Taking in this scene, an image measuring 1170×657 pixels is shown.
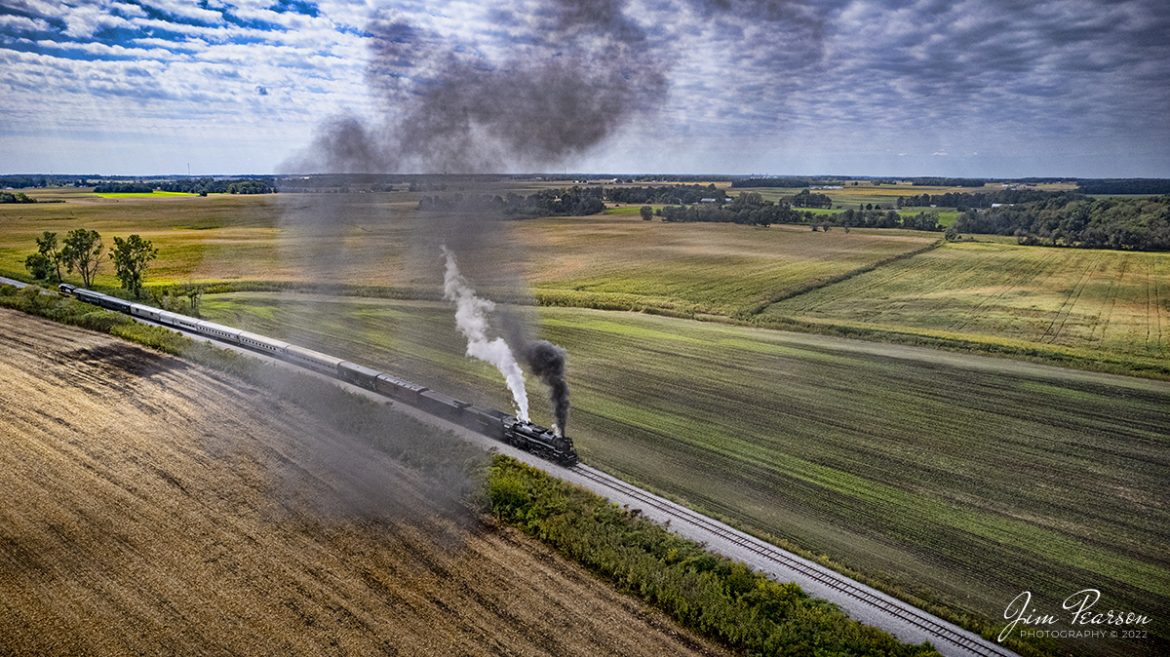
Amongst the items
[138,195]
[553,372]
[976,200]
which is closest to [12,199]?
[138,195]

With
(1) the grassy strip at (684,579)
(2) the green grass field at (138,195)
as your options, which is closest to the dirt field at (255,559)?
(1) the grassy strip at (684,579)

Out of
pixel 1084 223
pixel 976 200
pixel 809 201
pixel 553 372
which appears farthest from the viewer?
pixel 976 200

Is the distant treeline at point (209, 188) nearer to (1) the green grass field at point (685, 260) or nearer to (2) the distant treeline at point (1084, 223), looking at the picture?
(1) the green grass field at point (685, 260)

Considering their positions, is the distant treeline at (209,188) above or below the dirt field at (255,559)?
above

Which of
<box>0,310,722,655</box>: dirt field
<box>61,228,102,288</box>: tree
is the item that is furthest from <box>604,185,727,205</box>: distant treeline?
<box>0,310,722,655</box>: dirt field

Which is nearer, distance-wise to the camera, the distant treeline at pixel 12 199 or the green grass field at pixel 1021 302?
the green grass field at pixel 1021 302

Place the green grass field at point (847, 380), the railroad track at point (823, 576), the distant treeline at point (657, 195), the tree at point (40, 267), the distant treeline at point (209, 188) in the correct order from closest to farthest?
the railroad track at point (823, 576) < the green grass field at point (847, 380) < the tree at point (40, 267) < the distant treeline at point (209, 188) < the distant treeline at point (657, 195)

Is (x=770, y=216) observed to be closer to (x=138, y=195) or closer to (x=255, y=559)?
(x=255, y=559)
